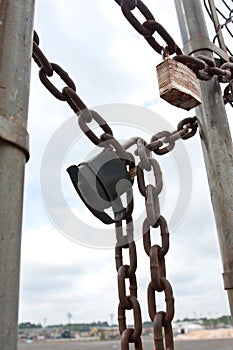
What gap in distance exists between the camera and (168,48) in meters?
0.85

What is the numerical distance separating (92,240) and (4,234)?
423 millimetres

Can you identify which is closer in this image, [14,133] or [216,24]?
[14,133]

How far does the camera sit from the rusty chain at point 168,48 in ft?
2.42

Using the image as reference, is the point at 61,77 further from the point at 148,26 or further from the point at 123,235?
the point at 123,235

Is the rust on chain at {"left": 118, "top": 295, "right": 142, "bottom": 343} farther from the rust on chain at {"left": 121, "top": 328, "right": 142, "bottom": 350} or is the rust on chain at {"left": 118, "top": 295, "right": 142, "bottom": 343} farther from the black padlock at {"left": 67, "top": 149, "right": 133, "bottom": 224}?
the black padlock at {"left": 67, "top": 149, "right": 133, "bottom": 224}

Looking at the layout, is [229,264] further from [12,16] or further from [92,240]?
[12,16]

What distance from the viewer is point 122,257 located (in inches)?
29.1

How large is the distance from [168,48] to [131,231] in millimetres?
456

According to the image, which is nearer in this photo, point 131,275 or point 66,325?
point 131,275

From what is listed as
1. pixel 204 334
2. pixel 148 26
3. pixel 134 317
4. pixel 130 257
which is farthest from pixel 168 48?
pixel 204 334

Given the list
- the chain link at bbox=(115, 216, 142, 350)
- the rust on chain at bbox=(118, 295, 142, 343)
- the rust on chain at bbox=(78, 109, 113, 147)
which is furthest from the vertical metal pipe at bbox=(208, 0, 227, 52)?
the rust on chain at bbox=(118, 295, 142, 343)

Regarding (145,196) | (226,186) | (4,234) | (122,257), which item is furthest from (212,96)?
(4,234)

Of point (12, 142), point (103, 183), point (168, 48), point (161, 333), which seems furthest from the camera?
point (168, 48)

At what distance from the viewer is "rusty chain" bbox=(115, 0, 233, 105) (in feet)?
2.42
